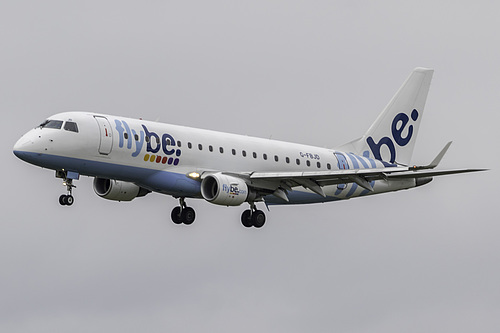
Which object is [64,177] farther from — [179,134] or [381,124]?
[381,124]

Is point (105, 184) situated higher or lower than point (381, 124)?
lower

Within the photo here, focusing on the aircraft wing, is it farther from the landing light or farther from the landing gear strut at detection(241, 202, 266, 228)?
the landing light

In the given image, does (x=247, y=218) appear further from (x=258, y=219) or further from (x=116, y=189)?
(x=116, y=189)

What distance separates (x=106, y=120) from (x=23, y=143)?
3.62 metres

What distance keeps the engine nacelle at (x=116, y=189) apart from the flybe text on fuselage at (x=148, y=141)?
403 cm

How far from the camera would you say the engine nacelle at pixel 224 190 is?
53.1 meters

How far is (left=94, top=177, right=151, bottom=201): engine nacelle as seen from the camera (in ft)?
185

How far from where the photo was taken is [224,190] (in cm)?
5303

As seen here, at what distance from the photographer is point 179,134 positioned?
5388 cm

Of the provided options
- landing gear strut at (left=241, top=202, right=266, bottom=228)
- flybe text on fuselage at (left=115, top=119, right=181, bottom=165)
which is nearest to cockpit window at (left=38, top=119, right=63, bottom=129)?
flybe text on fuselage at (left=115, top=119, right=181, bottom=165)

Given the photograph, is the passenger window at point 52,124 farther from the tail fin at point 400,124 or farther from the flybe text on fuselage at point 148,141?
the tail fin at point 400,124

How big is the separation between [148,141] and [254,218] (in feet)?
23.3

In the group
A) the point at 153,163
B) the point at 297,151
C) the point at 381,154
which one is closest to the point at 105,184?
the point at 153,163

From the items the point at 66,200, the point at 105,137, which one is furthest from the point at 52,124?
the point at 66,200
